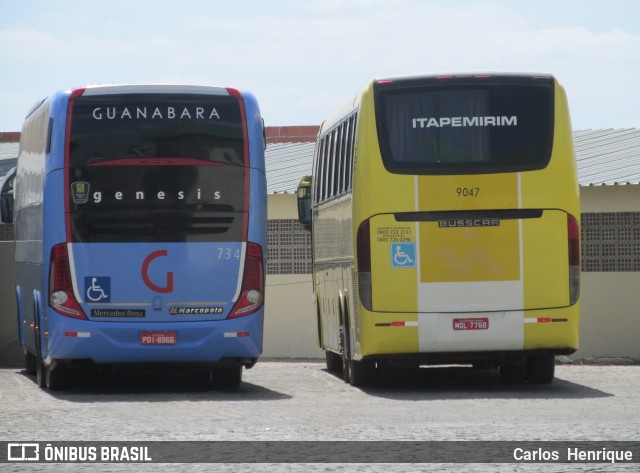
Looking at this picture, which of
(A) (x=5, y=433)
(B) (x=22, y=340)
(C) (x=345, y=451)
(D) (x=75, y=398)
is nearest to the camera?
(C) (x=345, y=451)

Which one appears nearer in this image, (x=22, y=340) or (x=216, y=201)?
(x=216, y=201)

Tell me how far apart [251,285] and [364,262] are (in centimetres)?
136

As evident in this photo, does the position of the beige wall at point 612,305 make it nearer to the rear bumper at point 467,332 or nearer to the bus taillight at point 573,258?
the bus taillight at point 573,258

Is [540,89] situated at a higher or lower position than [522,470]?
higher

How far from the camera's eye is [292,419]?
14266 millimetres

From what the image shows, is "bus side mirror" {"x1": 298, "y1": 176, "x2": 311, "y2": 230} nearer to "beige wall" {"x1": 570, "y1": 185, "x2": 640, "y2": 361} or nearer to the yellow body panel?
"beige wall" {"x1": 570, "y1": 185, "x2": 640, "y2": 361}

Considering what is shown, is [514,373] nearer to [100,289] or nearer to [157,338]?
[157,338]

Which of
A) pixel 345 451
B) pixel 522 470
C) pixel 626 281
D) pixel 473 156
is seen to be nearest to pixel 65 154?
pixel 473 156

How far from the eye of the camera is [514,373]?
64.6 ft

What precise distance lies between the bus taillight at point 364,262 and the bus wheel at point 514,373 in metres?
2.67

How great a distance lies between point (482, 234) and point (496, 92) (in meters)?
1.65

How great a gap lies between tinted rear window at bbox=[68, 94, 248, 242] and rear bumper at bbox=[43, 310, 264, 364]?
39.0 inches

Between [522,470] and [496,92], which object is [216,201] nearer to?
[496,92]

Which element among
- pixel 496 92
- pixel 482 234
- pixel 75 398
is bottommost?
pixel 75 398
